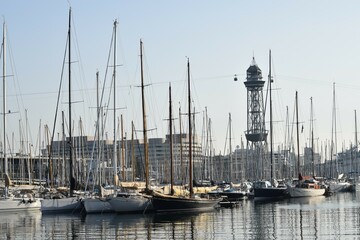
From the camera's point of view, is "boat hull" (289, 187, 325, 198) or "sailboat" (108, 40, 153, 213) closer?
"sailboat" (108, 40, 153, 213)

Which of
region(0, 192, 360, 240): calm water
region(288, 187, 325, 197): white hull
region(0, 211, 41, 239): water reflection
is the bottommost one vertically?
region(0, 211, 41, 239): water reflection

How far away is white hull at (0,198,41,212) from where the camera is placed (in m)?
69.9

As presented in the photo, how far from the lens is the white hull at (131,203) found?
6009cm

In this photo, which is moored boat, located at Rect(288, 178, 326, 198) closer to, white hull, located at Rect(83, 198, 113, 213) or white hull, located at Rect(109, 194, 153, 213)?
white hull, located at Rect(83, 198, 113, 213)

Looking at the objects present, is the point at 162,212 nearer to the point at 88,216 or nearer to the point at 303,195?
the point at 88,216

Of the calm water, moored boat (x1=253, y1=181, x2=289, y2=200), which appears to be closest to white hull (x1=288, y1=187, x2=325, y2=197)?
moored boat (x1=253, y1=181, x2=289, y2=200)

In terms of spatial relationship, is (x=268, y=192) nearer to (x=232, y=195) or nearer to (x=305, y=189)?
(x=305, y=189)

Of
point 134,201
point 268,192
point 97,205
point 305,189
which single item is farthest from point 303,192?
point 134,201

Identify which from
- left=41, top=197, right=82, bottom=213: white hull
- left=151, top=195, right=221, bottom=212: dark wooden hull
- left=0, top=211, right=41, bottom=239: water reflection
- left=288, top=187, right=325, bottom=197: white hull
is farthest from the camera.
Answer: left=288, top=187, right=325, bottom=197: white hull

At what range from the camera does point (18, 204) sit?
7131cm

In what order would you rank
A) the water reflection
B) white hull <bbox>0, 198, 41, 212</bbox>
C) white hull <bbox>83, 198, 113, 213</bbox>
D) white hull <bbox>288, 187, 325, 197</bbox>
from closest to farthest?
the water reflection → white hull <bbox>83, 198, 113, 213</bbox> → white hull <bbox>0, 198, 41, 212</bbox> → white hull <bbox>288, 187, 325, 197</bbox>

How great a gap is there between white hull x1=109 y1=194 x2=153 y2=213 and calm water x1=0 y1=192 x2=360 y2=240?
99 centimetres

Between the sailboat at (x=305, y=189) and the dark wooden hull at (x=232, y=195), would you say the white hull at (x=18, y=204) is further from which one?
the sailboat at (x=305, y=189)

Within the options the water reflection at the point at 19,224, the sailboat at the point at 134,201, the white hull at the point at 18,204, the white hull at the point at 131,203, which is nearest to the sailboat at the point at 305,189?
the white hull at the point at 18,204
